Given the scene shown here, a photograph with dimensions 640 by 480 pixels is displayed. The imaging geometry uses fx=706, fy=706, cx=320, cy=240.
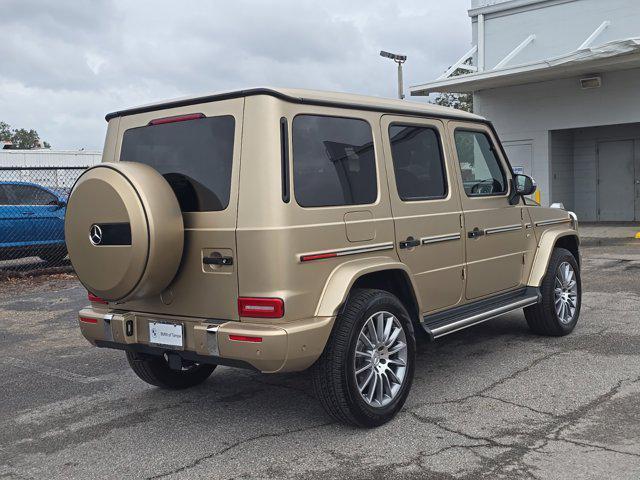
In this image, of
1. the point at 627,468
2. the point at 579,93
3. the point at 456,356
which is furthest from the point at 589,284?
the point at 579,93

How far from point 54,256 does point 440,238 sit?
9.42 metres

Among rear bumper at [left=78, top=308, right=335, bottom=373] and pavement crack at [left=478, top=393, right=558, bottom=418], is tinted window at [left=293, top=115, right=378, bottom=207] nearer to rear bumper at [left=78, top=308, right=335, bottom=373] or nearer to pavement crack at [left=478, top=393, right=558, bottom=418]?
rear bumper at [left=78, top=308, right=335, bottom=373]

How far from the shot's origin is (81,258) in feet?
14.0

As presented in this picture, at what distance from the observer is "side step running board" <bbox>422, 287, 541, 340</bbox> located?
491cm

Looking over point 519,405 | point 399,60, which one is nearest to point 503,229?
point 519,405

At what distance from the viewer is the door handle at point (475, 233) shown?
5398 millimetres

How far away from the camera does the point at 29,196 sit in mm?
12273

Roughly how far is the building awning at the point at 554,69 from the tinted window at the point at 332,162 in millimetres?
11300

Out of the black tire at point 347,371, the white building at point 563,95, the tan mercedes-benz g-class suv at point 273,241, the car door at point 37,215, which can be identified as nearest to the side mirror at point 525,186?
the tan mercedes-benz g-class suv at point 273,241

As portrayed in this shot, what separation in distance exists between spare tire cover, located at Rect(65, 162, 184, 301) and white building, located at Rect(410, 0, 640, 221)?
43.6 feet

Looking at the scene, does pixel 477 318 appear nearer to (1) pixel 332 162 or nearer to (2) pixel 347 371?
(2) pixel 347 371

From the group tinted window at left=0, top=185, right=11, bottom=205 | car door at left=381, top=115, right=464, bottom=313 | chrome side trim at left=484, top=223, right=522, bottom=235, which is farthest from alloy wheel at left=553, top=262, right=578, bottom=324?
tinted window at left=0, top=185, right=11, bottom=205

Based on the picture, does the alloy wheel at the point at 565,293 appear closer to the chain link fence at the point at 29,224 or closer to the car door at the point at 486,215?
the car door at the point at 486,215

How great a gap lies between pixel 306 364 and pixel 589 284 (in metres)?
6.57
